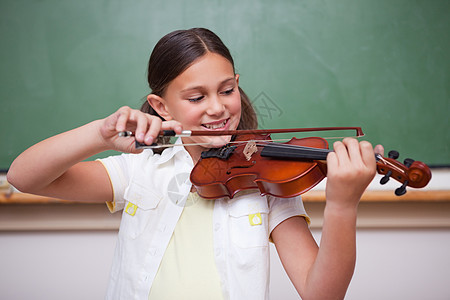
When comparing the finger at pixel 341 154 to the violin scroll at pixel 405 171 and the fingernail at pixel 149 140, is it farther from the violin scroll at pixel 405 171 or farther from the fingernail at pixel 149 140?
the fingernail at pixel 149 140

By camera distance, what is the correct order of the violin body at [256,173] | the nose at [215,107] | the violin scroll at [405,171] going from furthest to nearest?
the nose at [215,107] < the violin body at [256,173] < the violin scroll at [405,171]

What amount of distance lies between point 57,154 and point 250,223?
1.20ft

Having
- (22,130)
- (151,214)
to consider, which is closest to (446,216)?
(151,214)

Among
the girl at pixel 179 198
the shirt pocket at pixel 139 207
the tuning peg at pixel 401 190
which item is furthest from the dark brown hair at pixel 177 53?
the tuning peg at pixel 401 190

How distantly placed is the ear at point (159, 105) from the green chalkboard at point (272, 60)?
0.52 meters

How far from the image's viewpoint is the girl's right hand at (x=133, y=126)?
0.61m

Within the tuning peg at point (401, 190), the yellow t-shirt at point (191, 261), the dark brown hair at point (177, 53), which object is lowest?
the yellow t-shirt at point (191, 261)

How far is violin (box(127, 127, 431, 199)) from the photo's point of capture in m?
0.57

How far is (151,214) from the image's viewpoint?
0.80 metres

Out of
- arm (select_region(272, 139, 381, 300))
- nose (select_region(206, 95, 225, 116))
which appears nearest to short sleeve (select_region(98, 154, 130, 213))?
nose (select_region(206, 95, 225, 116))

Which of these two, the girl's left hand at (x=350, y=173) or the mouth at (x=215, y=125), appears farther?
the mouth at (x=215, y=125)

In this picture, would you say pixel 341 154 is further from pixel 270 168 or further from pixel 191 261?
pixel 191 261

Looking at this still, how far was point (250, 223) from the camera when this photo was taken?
73cm

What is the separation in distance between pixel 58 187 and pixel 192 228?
27 centimetres
